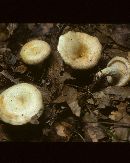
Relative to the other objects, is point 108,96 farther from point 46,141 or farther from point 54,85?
point 46,141

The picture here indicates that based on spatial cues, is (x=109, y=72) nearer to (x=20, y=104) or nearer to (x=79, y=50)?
(x=79, y=50)

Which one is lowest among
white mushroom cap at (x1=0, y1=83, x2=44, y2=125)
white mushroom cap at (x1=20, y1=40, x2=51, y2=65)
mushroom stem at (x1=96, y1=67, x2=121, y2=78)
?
white mushroom cap at (x1=0, y1=83, x2=44, y2=125)

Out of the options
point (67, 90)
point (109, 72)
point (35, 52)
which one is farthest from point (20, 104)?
point (109, 72)

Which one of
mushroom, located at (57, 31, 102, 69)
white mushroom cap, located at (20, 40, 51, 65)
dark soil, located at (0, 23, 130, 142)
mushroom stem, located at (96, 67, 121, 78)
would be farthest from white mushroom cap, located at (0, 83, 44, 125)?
mushroom stem, located at (96, 67, 121, 78)

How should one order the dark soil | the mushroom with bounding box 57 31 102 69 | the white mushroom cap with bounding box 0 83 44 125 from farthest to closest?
the mushroom with bounding box 57 31 102 69
the dark soil
the white mushroom cap with bounding box 0 83 44 125

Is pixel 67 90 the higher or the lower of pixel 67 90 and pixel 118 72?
the lower

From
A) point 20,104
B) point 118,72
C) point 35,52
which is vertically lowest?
point 20,104

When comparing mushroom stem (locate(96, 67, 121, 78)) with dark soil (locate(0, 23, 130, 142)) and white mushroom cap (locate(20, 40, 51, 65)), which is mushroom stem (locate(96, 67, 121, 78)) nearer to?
dark soil (locate(0, 23, 130, 142))
